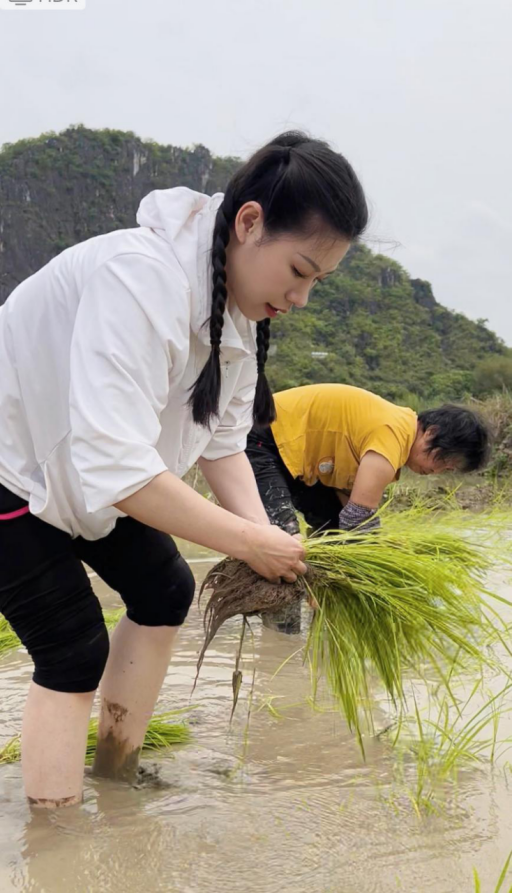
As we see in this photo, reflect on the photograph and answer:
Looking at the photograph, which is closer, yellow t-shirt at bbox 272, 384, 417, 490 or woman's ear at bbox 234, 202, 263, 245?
woman's ear at bbox 234, 202, 263, 245

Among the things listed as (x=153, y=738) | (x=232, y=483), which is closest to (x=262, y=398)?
(x=232, y=483)

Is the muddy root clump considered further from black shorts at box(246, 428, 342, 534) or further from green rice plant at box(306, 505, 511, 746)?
black shorts at box(246, 428, 342, 534)

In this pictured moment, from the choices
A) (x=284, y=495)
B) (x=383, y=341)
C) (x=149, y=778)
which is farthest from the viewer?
(x=383, y=341)

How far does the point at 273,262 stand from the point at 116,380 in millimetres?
425

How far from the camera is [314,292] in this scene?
30.5 metres

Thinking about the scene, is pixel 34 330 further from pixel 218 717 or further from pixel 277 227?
pixel 218 717

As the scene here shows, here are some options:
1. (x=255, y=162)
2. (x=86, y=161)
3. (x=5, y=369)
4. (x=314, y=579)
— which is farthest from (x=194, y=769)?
(x=86, y=161)

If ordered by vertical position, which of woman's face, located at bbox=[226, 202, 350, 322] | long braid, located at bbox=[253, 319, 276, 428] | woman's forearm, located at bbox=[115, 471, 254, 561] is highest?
woman's face, located at bbox=[226, 202, 350, 322]

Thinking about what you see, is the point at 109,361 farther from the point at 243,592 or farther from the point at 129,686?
the point at 129,686

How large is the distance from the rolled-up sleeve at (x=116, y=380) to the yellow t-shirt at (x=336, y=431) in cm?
197

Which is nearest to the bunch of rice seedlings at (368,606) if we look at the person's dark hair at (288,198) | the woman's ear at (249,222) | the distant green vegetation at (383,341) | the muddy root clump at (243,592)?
the muddy root clump at (243,592)

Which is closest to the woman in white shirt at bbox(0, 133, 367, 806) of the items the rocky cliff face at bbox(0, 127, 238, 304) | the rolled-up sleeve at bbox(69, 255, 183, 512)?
the rolled-up sleeve at bbox(69, 255, 183, 512)

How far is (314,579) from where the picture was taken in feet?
7.09

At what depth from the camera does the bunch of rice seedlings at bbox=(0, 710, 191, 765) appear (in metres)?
2.37
